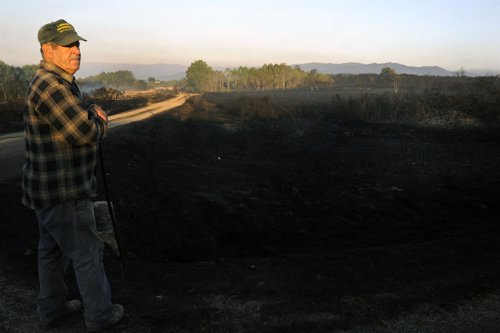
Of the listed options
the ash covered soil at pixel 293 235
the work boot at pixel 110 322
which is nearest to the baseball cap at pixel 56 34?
the work boot at pixel 110 322

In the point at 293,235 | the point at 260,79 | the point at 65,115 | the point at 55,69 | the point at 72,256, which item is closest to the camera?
the point at 65,115

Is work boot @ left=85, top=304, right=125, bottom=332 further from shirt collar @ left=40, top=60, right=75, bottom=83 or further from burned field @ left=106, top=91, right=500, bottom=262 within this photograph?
burned field @ left=106, top=91, right=500, bottom=262

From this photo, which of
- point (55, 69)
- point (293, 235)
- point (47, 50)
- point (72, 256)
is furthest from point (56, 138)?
point (293, 235)

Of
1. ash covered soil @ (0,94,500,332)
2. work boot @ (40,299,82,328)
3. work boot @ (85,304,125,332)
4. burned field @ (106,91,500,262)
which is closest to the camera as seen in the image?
work boot @ (85,304,125,332)

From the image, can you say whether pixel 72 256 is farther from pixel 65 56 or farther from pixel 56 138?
pixel 65 56

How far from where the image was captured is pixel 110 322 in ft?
9.72

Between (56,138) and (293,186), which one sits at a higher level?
(56,138)

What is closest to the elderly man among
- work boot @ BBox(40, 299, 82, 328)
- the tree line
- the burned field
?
work boot @ BBox(40, 299, 82, 328)

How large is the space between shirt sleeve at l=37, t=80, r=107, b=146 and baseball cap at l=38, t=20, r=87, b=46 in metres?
0.27

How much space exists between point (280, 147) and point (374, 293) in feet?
34.1

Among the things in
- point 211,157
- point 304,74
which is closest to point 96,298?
point 211,157

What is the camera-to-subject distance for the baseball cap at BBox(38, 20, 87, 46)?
8.21ft

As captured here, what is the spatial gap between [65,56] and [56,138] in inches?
22.2

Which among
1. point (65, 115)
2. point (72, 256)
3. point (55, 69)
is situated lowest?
point (72, 256)
